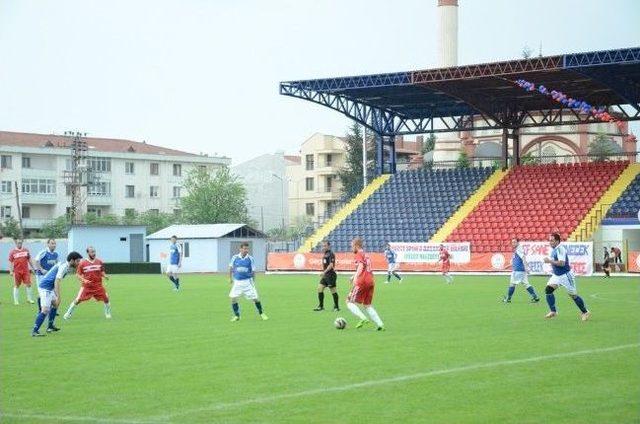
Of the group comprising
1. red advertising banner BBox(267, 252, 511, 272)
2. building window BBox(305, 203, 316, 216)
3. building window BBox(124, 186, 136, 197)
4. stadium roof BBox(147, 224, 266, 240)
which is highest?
building window BBox(124, 186, 136, 197)

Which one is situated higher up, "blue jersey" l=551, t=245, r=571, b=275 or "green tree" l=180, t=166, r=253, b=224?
"green tree" l=180, t=166, r=253, b=224

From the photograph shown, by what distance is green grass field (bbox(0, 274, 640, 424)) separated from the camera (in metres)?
11.4

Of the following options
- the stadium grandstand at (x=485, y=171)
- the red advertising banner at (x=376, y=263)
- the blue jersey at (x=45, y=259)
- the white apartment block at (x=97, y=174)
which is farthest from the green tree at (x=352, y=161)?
the blue jersey at (x=45, y=259)

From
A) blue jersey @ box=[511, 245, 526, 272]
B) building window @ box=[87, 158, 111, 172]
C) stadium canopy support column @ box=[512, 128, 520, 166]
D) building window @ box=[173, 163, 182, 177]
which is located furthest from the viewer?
building window @ box=[173, 163, 182, 177]

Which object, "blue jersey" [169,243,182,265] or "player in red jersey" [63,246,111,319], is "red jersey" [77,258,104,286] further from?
"blue jersey" [169,243,182,265]

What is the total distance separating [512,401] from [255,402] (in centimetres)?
300

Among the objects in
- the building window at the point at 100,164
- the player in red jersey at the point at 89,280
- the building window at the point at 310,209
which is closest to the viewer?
the player in red jersey at the point at 89,280

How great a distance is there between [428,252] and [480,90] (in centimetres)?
1000

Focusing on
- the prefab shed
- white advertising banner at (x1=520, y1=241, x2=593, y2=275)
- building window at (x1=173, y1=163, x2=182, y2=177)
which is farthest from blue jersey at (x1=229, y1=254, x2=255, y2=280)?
building window at (x1=173, y1=163, x2=182, y2=177)

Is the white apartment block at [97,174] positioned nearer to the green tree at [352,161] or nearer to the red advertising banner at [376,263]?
the green tree at [352,161]

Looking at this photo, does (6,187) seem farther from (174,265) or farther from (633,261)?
(633,261)

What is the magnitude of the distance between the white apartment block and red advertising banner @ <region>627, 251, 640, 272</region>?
199 ft

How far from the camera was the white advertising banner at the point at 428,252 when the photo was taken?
5569cm

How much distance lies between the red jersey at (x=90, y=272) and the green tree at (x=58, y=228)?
7108 cm
